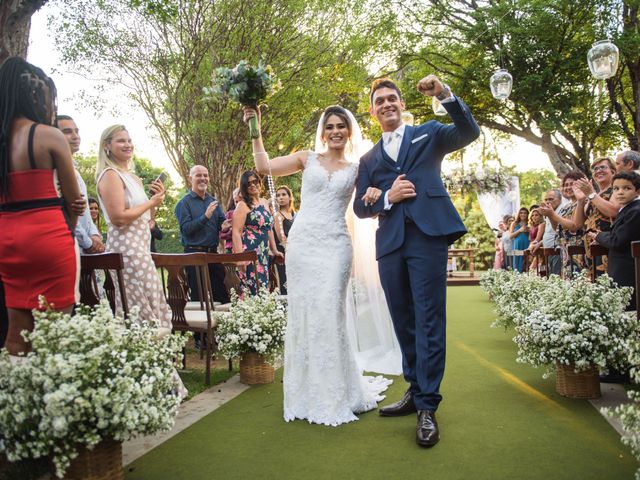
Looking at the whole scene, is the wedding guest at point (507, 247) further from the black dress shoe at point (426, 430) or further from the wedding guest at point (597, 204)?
the black dress shoe at point (426, 430)

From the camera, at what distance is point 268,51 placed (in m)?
11.6

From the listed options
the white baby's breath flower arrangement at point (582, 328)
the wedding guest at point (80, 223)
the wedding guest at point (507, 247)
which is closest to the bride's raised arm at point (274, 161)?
the wedding guest at point (80, 223)

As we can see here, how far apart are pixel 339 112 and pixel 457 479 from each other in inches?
107

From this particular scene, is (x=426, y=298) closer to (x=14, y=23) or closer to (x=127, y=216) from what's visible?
(x=127, y=216)

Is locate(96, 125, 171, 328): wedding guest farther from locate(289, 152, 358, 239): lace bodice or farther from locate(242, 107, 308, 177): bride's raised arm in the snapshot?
locate(289, 152, 358, 239): lace bodice

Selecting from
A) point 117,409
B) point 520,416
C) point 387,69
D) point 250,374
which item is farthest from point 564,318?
point 387,69

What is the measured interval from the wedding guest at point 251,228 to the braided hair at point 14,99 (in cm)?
424

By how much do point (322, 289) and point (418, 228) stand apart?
90 centimetres

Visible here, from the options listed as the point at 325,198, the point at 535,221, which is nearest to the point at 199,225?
the point at 325,198

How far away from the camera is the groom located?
3475 millimetres

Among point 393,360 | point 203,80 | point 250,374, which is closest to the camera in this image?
point 250,374

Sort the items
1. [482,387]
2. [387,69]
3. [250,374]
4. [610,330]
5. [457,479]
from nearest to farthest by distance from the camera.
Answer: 1. [457,479]
2. [610,330]
3. [482,387]
4. [250,374]
5. [387,69]

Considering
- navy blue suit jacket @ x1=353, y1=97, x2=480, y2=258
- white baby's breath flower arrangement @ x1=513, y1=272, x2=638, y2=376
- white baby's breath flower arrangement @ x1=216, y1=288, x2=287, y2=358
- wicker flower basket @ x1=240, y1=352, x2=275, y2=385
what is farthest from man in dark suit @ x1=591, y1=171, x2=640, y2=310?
wicker flower basket @ x1=240, y1=352, x2=275, y2=385

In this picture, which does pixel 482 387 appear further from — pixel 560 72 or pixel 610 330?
pixel 560 72
